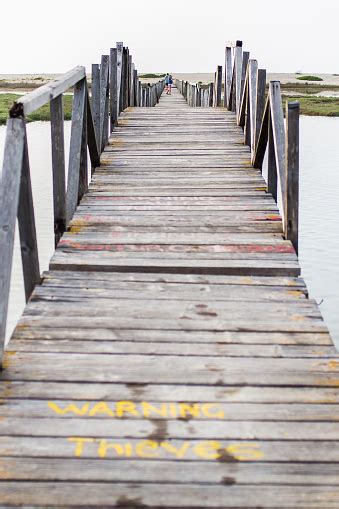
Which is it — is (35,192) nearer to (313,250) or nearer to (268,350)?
(313,250)

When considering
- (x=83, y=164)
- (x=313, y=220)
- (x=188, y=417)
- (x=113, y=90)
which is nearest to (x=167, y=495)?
(x=188, y=417)

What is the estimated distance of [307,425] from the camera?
100 inches

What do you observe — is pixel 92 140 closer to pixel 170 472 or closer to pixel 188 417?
pixel 188 417

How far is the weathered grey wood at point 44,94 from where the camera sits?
10.4 feet

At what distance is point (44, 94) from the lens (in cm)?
379

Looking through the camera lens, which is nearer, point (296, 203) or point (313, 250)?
point (296, 203)

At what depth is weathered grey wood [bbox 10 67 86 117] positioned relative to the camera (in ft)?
10.4

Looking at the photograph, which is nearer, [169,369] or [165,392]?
[165,392]

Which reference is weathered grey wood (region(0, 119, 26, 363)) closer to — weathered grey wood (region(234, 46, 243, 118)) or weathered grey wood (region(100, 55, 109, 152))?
weathered grey wood (region(100, 55, 109, 152))

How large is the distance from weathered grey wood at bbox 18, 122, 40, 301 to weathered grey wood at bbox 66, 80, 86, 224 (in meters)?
1.19

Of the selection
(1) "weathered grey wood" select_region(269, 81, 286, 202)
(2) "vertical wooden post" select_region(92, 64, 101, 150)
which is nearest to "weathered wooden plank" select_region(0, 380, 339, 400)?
(1) "weathered grey wood" select_region(269, 81, 286, 202)

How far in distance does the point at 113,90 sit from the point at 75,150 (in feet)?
12.8

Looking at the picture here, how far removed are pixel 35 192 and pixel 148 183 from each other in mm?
8536

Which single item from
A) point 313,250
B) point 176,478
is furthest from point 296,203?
point 313,250
